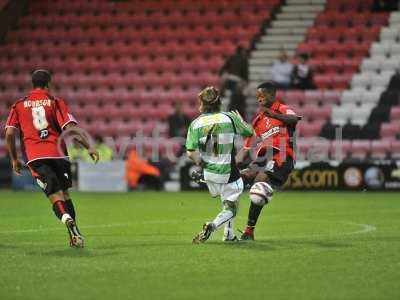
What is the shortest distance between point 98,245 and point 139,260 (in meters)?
1.66

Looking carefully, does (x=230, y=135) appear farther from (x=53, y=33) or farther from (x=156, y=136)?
(x=53, y=33)

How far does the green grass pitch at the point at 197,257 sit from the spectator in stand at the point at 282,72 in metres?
9.04

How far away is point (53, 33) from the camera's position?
30453 millimetres

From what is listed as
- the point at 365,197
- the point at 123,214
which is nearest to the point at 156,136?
the point at 365,197

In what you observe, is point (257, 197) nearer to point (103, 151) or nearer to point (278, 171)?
point (278, 171)

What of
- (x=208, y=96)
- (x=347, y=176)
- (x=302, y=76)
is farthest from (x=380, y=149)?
(x=208, y=96)

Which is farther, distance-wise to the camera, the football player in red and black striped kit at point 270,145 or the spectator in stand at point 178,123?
the spectator in stand at point 178,123

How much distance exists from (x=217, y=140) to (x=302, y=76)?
606 inches

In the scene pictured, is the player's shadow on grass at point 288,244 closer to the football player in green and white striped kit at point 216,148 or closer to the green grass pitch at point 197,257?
the green grass pitch at point 197,257

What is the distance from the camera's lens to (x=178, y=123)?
25.6 m

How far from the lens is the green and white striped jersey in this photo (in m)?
11.3

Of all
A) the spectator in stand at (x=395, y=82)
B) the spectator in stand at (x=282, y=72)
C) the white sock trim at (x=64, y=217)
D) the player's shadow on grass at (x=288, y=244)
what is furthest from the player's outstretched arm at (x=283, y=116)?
the spectator in stand at (x=395, y=82)

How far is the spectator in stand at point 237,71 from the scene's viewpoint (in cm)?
2547

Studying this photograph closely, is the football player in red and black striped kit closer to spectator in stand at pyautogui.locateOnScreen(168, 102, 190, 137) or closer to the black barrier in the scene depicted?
the black barrier
